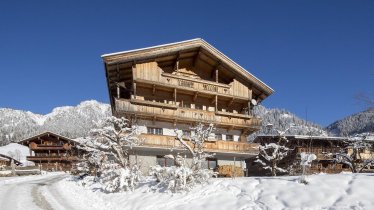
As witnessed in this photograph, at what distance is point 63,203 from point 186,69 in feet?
64.0

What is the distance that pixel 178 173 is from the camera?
59.8ft

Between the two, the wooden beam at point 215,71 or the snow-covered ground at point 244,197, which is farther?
the wooden beam at point 215,71

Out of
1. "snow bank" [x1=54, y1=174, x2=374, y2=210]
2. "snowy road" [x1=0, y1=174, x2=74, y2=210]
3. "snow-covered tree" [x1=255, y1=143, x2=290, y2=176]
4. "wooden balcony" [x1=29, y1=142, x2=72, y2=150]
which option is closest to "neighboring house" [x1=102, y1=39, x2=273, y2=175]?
"snow-covered tree" [x1=255, y1=143, x2=290, y2=176]

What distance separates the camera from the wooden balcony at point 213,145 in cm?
2984

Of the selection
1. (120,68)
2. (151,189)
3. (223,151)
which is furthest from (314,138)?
(151,189)

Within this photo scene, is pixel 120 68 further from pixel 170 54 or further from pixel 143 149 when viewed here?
pixel 143 149

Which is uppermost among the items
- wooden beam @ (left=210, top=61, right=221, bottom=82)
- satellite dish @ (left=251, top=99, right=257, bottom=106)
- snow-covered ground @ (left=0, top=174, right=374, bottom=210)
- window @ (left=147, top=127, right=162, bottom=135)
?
wooden beam @ (left=210, top=61, right=221, bottom=82)

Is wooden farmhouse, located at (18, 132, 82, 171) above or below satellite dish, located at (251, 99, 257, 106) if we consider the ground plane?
below

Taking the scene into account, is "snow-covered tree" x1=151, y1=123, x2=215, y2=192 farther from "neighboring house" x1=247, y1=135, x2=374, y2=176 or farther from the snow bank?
"neighboring house" x1=247, y1=135, x2=374, y2=176

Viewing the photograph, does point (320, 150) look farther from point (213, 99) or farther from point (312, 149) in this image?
point (213, 99)

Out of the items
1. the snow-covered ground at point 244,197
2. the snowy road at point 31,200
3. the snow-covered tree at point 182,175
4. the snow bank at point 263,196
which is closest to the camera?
the snow bank at point 263,196

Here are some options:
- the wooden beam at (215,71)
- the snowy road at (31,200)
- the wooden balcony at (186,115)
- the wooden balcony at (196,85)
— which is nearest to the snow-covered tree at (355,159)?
the wooden balcony at (186,115)

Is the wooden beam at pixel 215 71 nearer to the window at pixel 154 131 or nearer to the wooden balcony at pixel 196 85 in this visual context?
the wooden balcony at pixel 196 85

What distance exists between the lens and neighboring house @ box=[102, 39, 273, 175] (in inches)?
1211
